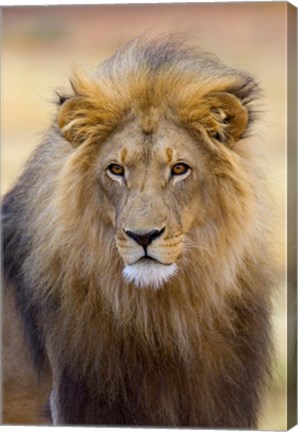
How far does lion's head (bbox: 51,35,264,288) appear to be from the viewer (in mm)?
4164

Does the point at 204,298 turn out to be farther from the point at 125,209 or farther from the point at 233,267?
the point at 125,209

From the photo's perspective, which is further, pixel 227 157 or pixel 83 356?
pixel 83 356

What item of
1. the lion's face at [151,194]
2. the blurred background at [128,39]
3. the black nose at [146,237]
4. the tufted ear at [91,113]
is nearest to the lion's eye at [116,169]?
the lion's face at [151,194]

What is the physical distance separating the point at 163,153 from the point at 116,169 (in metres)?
0.18

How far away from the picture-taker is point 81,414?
457cm

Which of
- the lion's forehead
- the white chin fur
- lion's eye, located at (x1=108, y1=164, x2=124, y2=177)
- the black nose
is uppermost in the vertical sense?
the lion's forehead

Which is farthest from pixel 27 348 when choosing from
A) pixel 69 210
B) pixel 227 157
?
pixel 227 157

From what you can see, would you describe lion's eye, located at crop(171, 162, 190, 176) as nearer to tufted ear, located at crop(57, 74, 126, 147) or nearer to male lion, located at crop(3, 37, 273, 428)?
male lion, located at crop(3, 37, 273, 428)

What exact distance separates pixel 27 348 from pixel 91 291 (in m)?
0.53

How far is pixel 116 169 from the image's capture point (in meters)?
4.28

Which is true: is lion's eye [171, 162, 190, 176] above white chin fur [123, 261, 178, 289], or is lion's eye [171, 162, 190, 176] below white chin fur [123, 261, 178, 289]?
above

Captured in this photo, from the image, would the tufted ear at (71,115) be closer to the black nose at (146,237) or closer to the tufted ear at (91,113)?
the tufted ear at (91,113)

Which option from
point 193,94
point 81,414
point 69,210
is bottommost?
point 81,414

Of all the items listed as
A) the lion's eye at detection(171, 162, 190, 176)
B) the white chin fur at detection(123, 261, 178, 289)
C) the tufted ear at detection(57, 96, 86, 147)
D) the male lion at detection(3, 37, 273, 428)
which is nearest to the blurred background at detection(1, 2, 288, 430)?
the male lion at detection(3, 37, 273, 428)
